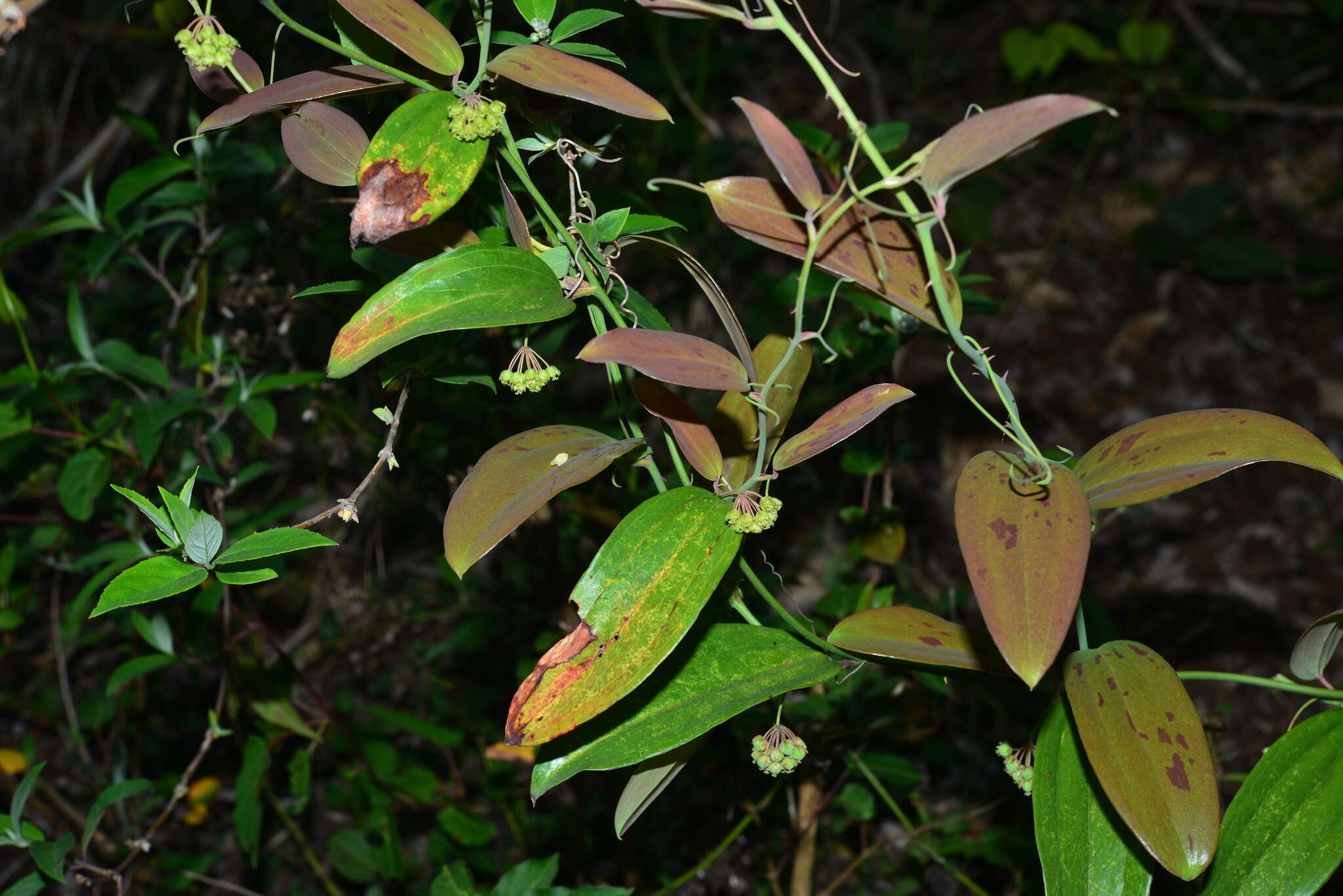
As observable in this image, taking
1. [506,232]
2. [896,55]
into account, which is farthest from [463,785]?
[896,55]

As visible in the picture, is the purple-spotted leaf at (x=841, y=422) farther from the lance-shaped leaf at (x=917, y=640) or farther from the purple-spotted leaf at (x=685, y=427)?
the lance-shaped leaf at (x=917, y=640)

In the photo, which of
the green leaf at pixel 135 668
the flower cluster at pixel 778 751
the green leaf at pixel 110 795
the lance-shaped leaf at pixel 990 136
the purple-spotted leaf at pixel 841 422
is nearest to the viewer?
the lance-shaped leaf at pixel 990 136

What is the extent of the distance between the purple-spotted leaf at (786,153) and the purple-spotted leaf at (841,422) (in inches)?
5.3

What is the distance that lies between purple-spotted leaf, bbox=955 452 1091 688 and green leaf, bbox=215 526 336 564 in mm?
424

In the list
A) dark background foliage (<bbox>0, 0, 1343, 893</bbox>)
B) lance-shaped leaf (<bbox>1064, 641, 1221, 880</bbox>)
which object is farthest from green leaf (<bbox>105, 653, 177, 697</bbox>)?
lance-shaped leaf (<bbox>1064, 641, 1221, 880</bbox>)

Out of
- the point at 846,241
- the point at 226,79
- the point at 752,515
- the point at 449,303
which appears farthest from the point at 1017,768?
the point at 226,79

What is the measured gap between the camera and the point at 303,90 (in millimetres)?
623

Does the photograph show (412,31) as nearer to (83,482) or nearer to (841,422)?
(841,422)

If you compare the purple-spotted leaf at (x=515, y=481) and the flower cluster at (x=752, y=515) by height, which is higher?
the purple-spotted leaf at (x=515, y=481)

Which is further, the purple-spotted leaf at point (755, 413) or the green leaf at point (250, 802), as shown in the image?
the green leaf at point (250, 802)

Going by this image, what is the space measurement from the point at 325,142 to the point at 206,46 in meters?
0.12

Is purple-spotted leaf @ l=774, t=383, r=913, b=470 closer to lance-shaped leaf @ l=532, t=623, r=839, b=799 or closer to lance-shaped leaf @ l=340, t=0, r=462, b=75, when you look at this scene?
lance-shaped leaf @ l=532, t=623, r=839, b=799

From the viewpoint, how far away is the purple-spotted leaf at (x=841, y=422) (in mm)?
621

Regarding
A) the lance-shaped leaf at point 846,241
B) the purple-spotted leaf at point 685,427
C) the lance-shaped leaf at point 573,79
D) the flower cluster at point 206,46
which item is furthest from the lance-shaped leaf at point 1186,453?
the flower cluster at point 206,46
